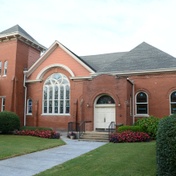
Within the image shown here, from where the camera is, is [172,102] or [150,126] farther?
[172,102]

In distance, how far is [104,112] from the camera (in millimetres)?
20547

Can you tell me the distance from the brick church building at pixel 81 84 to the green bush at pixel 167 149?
42.0 feet

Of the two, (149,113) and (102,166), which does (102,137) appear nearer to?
(149,113)

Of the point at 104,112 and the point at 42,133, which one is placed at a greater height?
the point at 104,112

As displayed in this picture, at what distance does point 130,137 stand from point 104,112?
16.2ft

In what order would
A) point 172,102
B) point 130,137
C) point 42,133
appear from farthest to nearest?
point 172,102 < point 42,133 < point 130,137

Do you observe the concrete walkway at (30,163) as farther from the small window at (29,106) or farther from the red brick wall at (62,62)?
the small window at (29,106)

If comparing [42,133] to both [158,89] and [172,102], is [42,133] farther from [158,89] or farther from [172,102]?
[172,102]

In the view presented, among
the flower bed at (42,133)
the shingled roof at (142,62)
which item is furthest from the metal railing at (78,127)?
the shingled roof at (142,62)

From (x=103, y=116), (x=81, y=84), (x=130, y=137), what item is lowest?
(x=130, y=137)

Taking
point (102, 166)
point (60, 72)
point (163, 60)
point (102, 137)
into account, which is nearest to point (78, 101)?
point (60, 72)

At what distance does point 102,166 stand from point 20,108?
18484mm

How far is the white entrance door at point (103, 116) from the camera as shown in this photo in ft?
66.8

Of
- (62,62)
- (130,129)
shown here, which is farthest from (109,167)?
(62,62)
